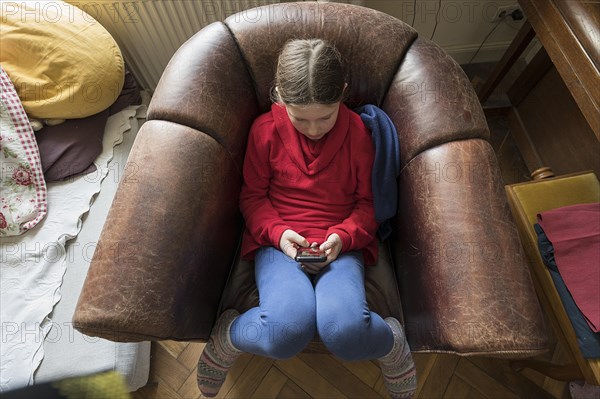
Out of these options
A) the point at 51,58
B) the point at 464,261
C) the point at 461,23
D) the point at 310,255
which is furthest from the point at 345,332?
the point at 461,23

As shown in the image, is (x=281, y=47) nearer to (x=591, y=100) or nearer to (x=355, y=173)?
(x=355, y=173)

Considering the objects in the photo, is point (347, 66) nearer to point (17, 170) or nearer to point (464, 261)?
point (464, 261)

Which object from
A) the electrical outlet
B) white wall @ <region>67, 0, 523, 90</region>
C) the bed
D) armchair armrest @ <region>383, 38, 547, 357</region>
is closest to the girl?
armchair armrest @ <region>383, 38, 547, 357</region>

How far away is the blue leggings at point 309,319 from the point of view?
90 cm

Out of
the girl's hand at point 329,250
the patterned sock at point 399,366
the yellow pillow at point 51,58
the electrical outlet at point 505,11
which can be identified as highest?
the yellow pillow at point 51,58

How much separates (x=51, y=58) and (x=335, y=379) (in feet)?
4.71

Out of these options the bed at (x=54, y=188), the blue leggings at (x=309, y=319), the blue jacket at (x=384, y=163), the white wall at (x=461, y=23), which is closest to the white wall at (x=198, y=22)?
the white wall at (x=461, y=23)

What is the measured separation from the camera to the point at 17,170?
118 centimetres

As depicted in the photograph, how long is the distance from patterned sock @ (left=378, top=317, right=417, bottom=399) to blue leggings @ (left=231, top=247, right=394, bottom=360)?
46mm

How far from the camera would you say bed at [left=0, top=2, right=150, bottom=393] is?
1.06 m

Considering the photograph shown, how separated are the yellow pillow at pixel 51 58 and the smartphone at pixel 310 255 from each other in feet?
2.98

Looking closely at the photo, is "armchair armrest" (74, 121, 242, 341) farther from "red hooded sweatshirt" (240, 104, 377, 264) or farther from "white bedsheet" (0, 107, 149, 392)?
"white bedsheet" (0, 107, 149, 392)

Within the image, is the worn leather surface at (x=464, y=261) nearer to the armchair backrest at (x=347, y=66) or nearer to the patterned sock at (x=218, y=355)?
the armchair backrest at (x=347, y=66)

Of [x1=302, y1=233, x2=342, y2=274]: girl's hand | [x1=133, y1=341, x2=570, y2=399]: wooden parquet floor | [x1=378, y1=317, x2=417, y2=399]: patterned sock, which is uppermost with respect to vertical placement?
[x1=302, y1=233, x2=342, y2=274]: girl's hand
